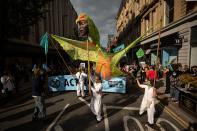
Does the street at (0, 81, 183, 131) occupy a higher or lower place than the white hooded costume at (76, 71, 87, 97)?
lower

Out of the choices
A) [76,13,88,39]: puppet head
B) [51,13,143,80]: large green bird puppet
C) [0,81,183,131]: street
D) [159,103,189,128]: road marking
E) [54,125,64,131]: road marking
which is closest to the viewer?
[54,125,64,131]: road marking

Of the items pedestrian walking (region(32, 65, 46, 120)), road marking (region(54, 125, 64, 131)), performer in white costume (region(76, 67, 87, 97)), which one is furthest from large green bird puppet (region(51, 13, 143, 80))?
performer in white costume (region(76, 67, 87, 97))

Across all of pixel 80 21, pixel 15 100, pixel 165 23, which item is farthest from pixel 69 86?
pixel 165 23

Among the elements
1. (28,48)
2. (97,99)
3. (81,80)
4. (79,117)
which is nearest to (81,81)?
(81,80)

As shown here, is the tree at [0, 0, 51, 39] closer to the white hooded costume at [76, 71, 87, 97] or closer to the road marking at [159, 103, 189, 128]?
the white hooded costume at [76, 71, 87, 97]

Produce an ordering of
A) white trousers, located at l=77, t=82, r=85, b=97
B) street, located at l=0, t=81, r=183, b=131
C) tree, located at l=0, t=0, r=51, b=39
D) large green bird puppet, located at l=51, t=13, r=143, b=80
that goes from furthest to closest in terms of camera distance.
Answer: tree, located at l=0, t=0, r=51, b=39 < white trousers, located at l=77, t=82, r=85, b=97 < large green bird puppet, located at l=51, t=13, r=143, b=80 < street, located at l=0, t=81, r=183, b=131

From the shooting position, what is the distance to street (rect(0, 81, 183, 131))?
24.9ft

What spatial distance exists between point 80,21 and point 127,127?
4.09 metres

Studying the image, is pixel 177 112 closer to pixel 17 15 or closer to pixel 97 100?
pixel 97 100

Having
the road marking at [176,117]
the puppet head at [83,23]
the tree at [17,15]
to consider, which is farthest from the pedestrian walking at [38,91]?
the tree at [17,15]

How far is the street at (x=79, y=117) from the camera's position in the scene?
7.59 meters

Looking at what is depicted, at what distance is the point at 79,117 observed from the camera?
28.6 feet

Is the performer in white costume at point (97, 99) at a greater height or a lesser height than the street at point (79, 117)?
greater

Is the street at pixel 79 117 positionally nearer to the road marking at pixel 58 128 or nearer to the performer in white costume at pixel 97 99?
the road marking at pixel 58 128
